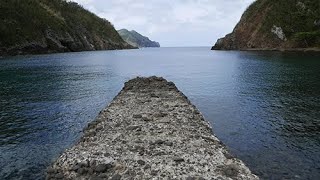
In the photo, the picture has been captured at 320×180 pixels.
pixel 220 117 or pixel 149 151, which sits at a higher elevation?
pixel 149 151

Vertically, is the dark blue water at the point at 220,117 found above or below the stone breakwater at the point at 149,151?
below

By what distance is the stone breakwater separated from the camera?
23.7 meters

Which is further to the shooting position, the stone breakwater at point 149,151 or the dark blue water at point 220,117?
the dark blue water at point 220,117

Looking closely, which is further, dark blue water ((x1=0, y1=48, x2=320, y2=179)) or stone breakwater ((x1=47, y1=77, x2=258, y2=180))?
dark blue water ((x1=0, y1=48, x2=320, y2=179))

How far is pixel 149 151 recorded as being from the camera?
27.1 meters

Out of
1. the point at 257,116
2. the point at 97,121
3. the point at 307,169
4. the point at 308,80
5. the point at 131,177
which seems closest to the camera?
the point at 131,177

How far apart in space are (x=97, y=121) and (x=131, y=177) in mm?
14650

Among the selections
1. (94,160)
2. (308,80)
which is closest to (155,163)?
(94,160)

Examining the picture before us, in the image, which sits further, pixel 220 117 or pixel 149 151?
pixel 220 117

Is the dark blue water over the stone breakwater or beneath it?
beneath

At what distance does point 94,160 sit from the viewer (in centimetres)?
2517

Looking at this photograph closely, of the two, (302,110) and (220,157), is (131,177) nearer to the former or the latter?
(220,157)

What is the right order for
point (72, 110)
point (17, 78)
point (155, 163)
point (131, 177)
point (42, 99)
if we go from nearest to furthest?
1. point (131, 177)
2. point (155, 163)
3. point (72, 110)
4. point (42, 99)
5. point (17, 78)

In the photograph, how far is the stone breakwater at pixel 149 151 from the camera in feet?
77.6
